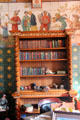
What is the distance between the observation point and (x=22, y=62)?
2373mm

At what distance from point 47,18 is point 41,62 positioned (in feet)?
2.58

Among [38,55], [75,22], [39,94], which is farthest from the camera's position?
[75,22]

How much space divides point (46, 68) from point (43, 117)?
108cm

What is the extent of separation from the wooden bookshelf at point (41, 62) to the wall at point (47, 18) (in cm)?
21

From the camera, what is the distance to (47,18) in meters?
2.41

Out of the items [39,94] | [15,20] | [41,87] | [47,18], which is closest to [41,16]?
[47,18]

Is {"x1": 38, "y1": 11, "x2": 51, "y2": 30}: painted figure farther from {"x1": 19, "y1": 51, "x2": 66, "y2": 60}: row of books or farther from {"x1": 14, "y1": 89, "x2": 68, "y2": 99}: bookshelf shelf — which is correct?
{"x1": 14, "y1": 89, "x2": 68, "y2": 99}: bookshelf shelf

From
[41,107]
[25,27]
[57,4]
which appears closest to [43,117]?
[41,107]

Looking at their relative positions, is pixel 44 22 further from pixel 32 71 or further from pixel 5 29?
pixel 32 71

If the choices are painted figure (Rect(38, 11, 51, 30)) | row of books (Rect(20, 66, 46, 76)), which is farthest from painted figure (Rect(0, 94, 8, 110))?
painted figure (Rect(38, 11, 51, 30))

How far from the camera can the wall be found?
7.82ft

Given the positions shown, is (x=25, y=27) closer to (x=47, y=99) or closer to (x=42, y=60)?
(x=42, y=60)

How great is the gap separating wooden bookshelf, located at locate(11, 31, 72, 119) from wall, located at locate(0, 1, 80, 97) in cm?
21

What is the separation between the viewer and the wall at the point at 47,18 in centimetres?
238
